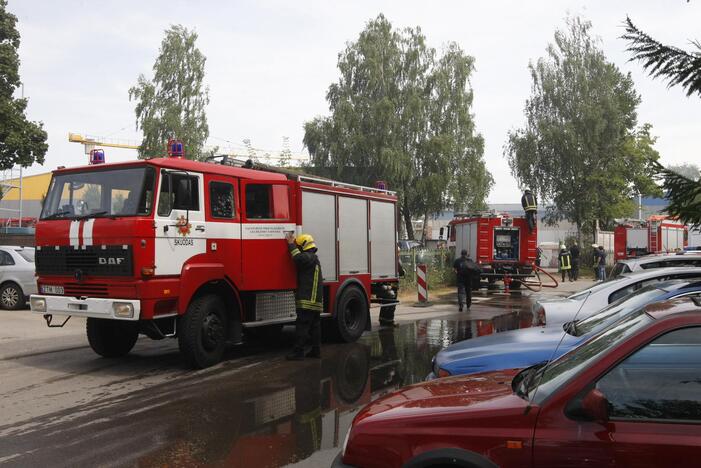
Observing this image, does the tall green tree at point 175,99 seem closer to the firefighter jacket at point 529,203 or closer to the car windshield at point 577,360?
the firefighter jacket at point 529,203

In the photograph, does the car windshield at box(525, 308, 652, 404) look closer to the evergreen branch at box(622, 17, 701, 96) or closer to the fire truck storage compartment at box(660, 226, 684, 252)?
the evergreen branch at box(622, 17, 701, 96)

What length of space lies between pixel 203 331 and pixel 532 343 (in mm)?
4686

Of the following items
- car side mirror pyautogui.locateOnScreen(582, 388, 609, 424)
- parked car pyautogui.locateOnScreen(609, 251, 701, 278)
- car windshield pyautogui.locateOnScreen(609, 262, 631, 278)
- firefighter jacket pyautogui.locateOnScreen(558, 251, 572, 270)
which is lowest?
firefighter jacket pyautogui.locateOnScreen(558, 251, 572, 270)

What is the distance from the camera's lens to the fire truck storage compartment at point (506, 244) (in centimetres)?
2255

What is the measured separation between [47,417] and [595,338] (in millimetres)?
5241

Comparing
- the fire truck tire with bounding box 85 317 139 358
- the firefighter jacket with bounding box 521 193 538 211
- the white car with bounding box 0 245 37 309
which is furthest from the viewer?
the firefighter jacket with bounding box 521 193 538 211

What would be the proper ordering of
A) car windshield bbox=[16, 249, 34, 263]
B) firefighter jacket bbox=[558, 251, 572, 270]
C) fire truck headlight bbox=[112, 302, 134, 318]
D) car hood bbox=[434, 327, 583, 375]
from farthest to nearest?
1. firefighter jacket bbox=[558, 251, 572, 270]
2. car windshield bbox=[16, 249, 34, 263]
3. fire truck headlight bbox=[112, 302, 134, 318]
4. car hood bbox=[434, 327, 583, 375]

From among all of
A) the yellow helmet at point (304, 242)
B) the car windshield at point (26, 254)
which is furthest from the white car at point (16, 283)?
the yellow helmet at point (304, 242)

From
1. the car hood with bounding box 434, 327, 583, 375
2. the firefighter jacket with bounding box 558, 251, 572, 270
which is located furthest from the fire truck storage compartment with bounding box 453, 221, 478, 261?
the car hood with bounding box 434, 327, 583, 375

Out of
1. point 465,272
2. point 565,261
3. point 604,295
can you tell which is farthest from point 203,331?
point 565,261

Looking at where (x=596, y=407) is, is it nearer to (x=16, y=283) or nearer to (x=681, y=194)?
(x=681, y=194)

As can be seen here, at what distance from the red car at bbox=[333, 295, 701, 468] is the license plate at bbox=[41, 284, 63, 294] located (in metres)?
6.38

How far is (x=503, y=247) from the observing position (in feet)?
74.3

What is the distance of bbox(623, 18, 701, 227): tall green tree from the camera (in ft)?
13.4
